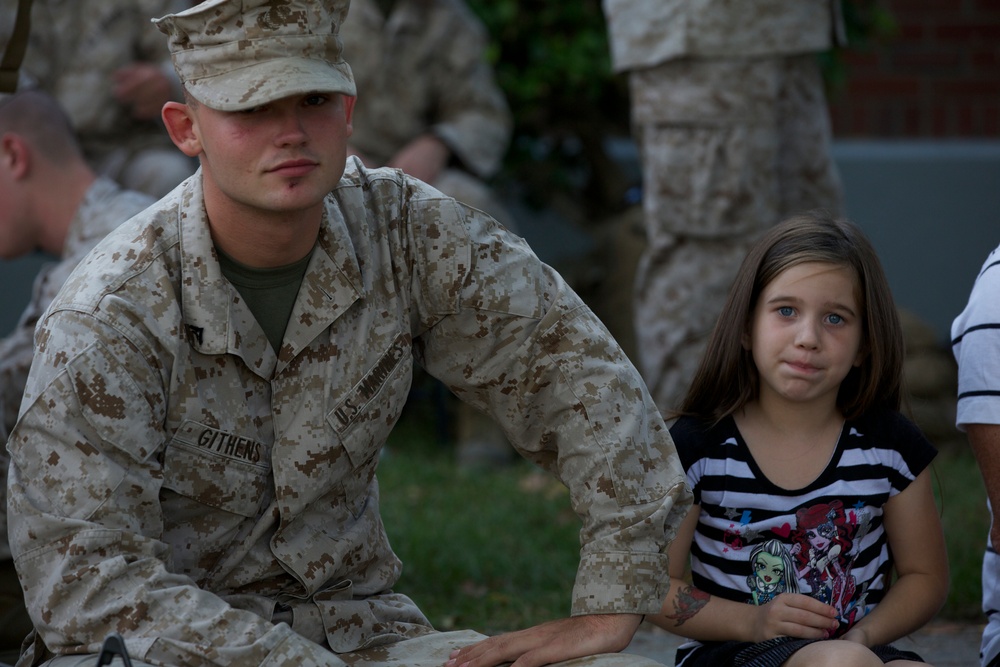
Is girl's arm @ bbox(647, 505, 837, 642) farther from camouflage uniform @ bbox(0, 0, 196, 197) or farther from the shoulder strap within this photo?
camouflage uniform @ bbox(0, 0, 196, 197)

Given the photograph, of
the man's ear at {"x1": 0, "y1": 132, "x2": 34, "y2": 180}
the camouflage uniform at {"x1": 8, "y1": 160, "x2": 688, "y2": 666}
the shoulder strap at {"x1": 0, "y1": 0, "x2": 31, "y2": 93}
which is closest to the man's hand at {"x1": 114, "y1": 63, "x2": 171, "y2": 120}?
the man's ear at {"x1": 0, "y1": 132, "x2": 34, "y2": 180}

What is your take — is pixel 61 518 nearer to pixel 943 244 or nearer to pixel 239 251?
pixel 239 251

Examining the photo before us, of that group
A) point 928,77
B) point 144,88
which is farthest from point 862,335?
point 928,77

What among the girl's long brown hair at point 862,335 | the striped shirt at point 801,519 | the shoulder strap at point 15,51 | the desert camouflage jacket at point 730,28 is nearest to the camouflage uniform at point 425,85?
the desert camouflage jacket at point 730,28

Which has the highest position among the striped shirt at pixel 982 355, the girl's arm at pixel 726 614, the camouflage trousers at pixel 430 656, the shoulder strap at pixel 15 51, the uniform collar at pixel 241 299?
the shoulder strap at pixel 15 51

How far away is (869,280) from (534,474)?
2.66 m

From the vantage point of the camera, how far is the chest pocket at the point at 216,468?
83.5 inches

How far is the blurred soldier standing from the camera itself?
17.5ft

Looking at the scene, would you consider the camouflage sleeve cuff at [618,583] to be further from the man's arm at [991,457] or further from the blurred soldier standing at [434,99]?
the blurred soldier standing at [434,99]

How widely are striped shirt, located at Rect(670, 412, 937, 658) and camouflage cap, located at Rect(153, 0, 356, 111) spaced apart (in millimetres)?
987

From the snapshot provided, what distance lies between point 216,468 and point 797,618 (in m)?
1.02

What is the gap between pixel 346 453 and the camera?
224 cm

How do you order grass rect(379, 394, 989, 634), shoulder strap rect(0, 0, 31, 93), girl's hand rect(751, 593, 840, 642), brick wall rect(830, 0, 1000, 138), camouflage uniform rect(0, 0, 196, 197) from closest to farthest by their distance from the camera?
girl's hand rect(751, 593, 840, 642) < shoulder strap rect(0, 0, 31, 93) < grass rect(379, 394, 989, 634) < camouflage uniform rect(0, 0, 196, 197) < brick wall rect(830, 0, 1000, 138)

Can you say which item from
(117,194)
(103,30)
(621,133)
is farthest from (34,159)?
(621,133)
